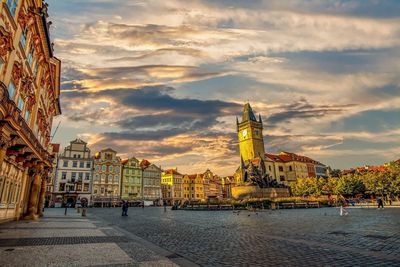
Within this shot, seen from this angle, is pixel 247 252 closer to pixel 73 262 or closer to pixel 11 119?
pixel 73 262

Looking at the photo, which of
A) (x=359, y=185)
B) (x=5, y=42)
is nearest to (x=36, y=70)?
(x=5, y=42)

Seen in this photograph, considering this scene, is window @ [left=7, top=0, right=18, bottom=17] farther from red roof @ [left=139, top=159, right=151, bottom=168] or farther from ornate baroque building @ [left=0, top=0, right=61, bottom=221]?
red roof @ [left=139, top=159, right=151, bottom=168]

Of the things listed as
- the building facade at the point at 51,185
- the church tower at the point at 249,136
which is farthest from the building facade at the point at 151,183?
the church tower at the point at 249,136

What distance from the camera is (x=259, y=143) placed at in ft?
398

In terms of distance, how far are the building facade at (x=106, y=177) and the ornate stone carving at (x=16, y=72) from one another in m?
69.3

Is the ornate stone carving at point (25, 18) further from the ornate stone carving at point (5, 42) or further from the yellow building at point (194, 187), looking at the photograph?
the yellow building at point (194, 187)

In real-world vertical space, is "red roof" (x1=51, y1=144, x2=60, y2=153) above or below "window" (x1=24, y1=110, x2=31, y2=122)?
above

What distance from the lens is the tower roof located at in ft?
413

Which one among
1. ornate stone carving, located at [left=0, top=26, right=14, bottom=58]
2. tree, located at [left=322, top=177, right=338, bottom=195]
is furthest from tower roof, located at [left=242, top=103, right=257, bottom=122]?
ornate stone carving, located at [left=0, top=26, right=14, bottom=58]

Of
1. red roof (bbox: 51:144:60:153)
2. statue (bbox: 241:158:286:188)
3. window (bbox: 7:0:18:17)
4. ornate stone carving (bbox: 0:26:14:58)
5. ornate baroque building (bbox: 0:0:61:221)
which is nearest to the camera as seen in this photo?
ornate baroque building (bbox: 0:0:61:221)

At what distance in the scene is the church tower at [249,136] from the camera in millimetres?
118625

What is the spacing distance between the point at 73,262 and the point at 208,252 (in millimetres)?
4064

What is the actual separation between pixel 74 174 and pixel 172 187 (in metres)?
50.4

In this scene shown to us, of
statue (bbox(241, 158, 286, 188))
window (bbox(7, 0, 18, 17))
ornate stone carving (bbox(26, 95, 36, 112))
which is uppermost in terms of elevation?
window (bbox(7, 0, 18, 17))
